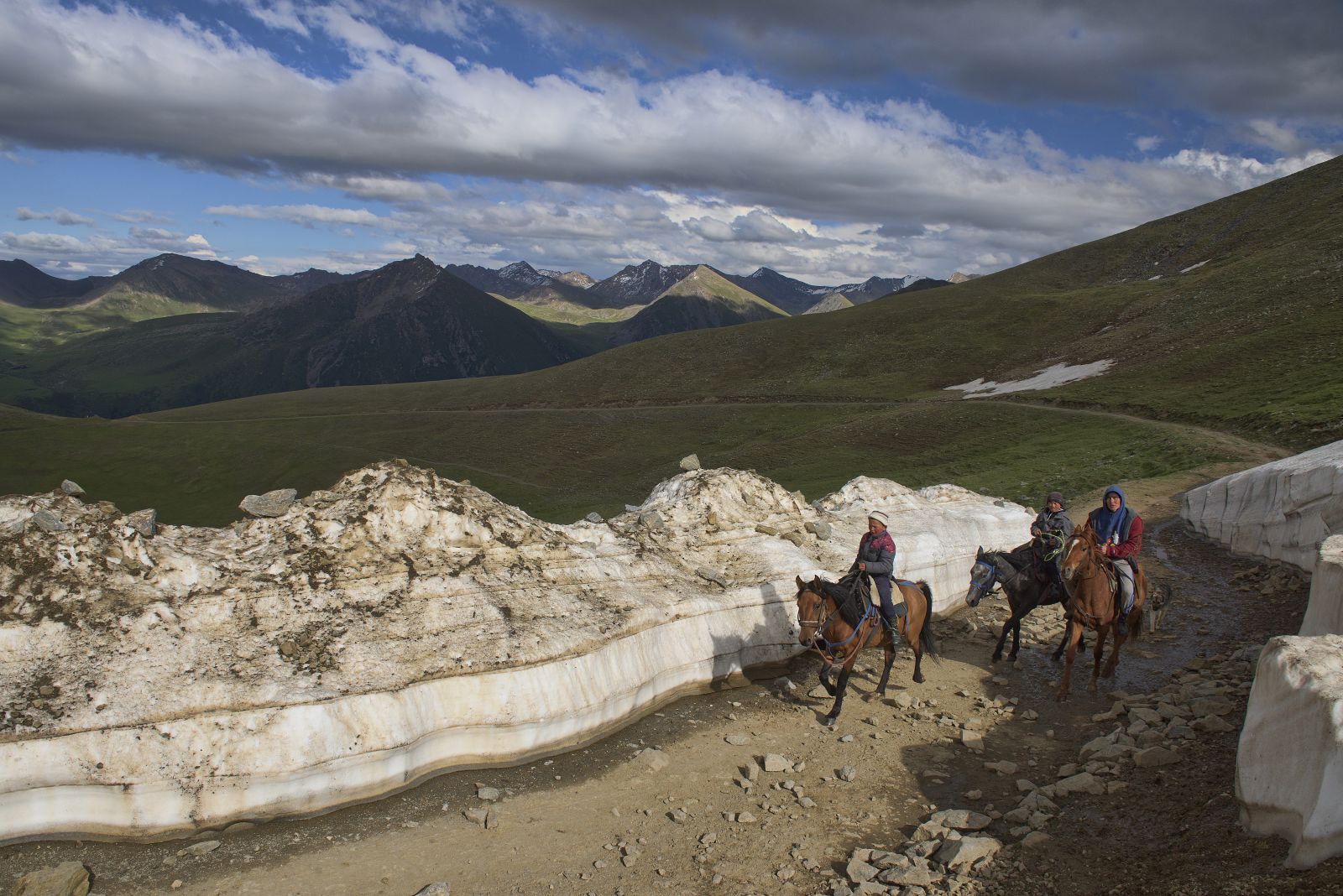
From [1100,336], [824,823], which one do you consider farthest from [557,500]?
[1100,336]

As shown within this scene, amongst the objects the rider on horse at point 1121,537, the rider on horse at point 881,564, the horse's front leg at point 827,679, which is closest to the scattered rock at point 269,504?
the horse's front leg at point 827,679

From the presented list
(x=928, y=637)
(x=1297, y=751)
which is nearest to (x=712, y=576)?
(x=928, y=637)

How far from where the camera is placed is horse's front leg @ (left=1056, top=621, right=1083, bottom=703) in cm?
1619

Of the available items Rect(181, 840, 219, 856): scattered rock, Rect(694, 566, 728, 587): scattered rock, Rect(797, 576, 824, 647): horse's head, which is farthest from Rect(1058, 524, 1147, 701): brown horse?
Rect(181, 840, 219, 856): scattered rock

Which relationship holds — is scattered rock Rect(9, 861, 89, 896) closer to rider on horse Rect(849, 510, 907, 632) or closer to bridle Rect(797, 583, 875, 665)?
bridle Rect(797, 583, 875, 665)

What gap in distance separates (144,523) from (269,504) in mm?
2486

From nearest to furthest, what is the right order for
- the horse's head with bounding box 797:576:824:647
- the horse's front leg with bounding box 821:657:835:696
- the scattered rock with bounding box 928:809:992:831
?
1. the scattered rock with bounding box 928:809:992:831
2. the horse's head with bounding box 797:576:824:647
3. the horse's front leg with bounding box 821:657:835:696

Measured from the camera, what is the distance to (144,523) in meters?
15.8

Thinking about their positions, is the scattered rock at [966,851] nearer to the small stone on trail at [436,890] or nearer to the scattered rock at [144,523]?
the small stone on trail at [436,890]

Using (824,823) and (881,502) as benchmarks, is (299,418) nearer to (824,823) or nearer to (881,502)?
(881,502)

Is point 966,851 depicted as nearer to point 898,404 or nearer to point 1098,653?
point 1098,653

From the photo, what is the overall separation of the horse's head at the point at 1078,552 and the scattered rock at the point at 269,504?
1686 centimetres

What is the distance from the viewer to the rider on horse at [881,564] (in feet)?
54.9

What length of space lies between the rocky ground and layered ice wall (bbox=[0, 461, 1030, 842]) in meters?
0.67
